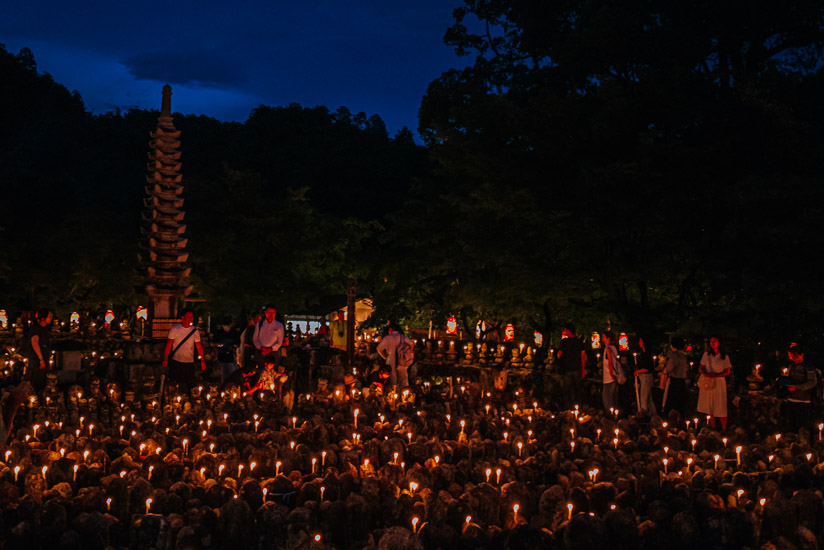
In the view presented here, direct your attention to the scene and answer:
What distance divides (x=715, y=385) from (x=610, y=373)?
1.80 metres

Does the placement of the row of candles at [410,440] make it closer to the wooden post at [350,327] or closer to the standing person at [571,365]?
the standing person at [571,365]

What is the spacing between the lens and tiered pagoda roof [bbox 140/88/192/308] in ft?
57.0

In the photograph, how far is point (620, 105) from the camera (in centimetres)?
1431

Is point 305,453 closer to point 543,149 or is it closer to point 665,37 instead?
point 543,149

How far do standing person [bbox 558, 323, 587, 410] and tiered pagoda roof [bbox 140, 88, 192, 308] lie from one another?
29.7 ft

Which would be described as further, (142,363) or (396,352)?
(142,363)

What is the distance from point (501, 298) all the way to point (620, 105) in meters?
4.38

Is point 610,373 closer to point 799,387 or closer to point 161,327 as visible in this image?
point 799,387

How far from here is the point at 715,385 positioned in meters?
11.0

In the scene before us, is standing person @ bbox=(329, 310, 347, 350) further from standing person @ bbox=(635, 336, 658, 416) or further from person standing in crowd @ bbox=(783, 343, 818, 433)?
person standing in crowd @ bbox=(783, 343, 818, 433)

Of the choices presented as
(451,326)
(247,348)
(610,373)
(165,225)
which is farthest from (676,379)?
Answer: (451,326)

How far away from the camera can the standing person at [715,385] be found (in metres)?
11.0

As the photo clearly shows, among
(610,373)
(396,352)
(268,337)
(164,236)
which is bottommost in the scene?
(610,373)

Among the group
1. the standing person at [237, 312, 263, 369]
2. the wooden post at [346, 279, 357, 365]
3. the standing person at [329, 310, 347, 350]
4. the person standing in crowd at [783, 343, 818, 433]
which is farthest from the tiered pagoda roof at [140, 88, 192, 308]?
the person standing in crowd at [783, 343, 818, 433]
